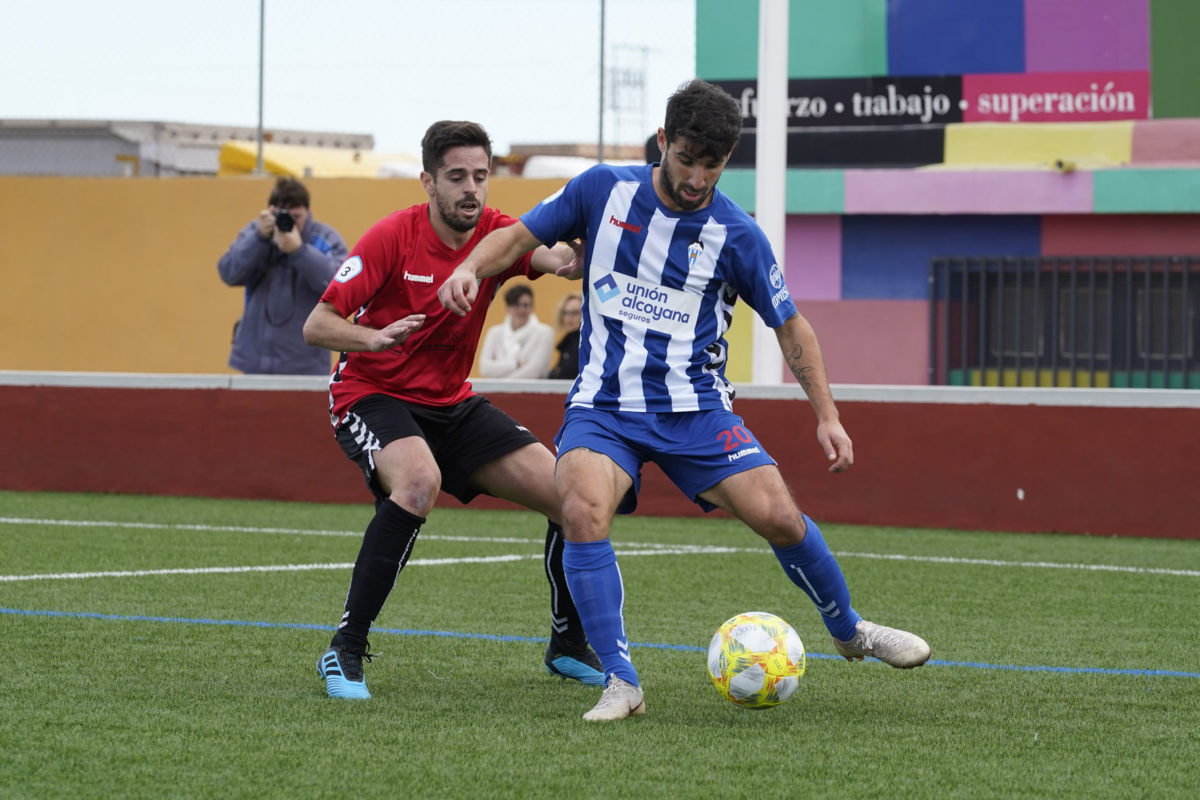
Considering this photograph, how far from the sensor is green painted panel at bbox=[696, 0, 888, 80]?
59.3 feet

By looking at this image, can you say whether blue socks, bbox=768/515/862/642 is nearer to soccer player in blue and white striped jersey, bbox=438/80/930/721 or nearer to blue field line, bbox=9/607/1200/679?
soccer player in blue and white striped jersey, bbox=438/80/930/721

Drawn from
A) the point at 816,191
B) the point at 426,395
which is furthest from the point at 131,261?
the point at 426,395

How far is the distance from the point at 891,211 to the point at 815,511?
6.30 metres

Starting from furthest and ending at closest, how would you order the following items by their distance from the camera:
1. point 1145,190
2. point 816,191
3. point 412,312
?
1. point 816,191
2. point 1145,190
3. point 412,312

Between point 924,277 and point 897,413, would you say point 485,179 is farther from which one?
point 924,277

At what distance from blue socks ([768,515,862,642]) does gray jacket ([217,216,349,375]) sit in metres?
5.86

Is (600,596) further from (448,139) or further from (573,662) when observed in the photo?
(448,139)

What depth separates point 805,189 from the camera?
17.2 metres

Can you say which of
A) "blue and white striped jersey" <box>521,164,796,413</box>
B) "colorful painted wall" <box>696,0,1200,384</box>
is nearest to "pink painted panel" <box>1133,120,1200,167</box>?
"colorful painted wall" <box>696,0,1200,384</box>

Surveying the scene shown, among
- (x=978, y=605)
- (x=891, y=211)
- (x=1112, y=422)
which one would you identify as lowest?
(x=978, y=605)

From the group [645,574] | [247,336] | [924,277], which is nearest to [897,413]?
[645,574]

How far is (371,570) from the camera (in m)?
5.41

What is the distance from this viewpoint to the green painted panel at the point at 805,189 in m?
17.0

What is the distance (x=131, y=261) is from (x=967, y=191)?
841 centimetres
